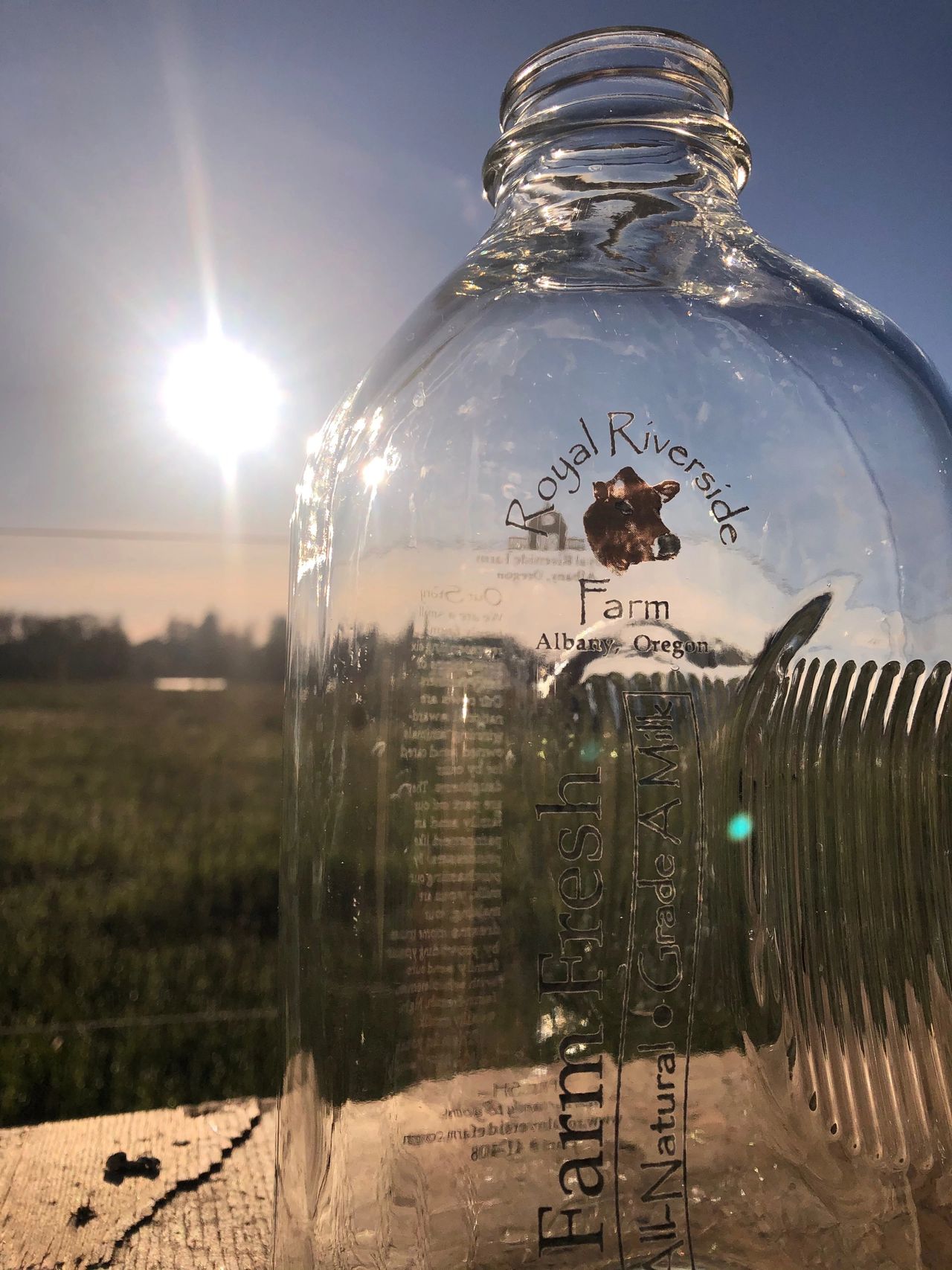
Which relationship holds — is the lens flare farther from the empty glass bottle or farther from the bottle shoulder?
the bottle shoulder

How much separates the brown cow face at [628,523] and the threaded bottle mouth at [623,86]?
5.7 inches

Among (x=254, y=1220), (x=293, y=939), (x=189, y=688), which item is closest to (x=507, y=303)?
(x=293, y=939)

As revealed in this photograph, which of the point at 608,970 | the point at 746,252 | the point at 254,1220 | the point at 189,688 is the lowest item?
the point at 254,1220

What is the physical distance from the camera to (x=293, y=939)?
11.4 inches

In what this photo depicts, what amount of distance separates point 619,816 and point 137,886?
0.77m

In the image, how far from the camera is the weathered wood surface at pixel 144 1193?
0.33 m

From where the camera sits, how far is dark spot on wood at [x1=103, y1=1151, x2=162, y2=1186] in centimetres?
38

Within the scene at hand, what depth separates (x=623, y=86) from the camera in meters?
0.34

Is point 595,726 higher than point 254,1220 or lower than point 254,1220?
higher

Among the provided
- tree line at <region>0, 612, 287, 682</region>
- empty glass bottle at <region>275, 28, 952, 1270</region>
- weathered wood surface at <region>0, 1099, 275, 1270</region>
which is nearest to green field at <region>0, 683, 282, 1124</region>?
tree line at <region>0, 612, 287, 682</region>

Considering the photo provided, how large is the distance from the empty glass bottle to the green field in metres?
0.45

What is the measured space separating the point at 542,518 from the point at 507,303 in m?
0.07

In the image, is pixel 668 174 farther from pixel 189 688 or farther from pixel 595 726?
pixel 189 688

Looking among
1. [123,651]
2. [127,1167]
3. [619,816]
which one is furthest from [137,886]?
[619,816]
